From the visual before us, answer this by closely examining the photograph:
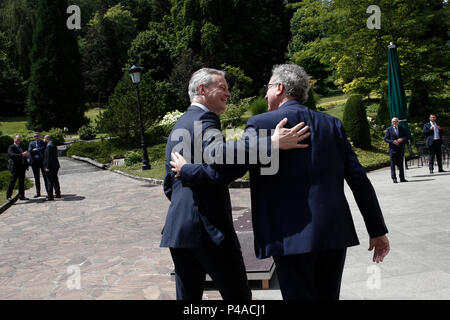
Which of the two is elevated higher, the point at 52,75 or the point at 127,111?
the point at 52,75

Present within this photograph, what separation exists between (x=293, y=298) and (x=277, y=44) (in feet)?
174

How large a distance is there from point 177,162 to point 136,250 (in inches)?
181

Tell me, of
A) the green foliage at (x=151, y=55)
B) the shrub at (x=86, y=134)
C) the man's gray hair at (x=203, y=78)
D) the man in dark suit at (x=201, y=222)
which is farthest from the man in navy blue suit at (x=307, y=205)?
the green foliage at (x=151, y=55)

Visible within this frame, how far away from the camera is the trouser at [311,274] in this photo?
232 cm

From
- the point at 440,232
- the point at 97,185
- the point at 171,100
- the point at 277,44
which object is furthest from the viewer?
the point at 277,44

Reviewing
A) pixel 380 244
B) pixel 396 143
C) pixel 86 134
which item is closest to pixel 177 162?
pixel 380 244

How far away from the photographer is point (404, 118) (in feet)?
53.6

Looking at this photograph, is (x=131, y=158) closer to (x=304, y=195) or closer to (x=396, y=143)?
(x=396, y=143)

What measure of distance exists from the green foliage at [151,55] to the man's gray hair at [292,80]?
1482 inches

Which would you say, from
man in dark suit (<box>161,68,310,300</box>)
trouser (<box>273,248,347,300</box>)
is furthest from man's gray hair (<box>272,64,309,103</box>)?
trouser (<box>273,248,347,300</box>)

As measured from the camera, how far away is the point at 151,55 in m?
39.5
